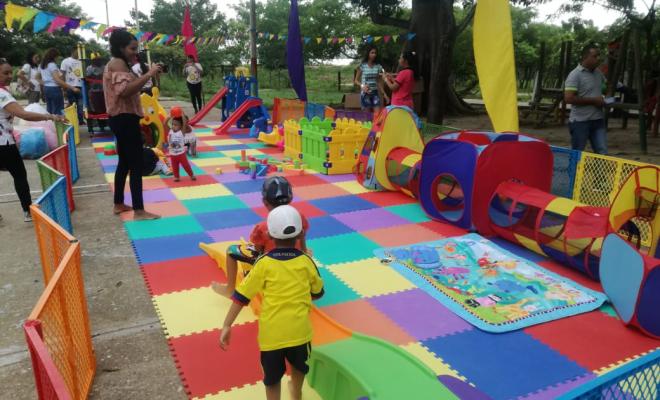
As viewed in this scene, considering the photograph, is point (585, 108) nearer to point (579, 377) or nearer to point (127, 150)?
point (579, 377)

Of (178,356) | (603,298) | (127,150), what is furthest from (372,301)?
(127,150)

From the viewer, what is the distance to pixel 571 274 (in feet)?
15.9

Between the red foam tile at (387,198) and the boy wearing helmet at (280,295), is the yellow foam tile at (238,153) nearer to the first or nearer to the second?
the red foam tile at (387,198)

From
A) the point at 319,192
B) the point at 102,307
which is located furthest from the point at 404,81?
the point at 102,307

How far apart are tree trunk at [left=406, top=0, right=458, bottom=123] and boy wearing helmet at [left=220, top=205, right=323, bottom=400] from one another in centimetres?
1046

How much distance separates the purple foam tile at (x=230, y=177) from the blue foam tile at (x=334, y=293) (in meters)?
4.19

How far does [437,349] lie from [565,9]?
1732cm

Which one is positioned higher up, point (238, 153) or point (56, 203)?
point (56, 203)

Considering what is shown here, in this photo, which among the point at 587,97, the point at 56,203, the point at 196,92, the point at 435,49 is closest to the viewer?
the point at 56,203

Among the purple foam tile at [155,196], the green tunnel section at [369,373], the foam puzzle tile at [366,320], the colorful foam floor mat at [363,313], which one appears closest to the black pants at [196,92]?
the purple foam tile at [155,196]

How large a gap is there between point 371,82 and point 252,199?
511cm

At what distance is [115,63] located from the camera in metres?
5.58

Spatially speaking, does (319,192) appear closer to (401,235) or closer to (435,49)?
(401,235)

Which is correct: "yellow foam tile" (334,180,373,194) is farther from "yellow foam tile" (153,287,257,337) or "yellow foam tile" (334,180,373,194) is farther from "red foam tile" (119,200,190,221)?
"yellow foam tile" (153,287,257,337)
